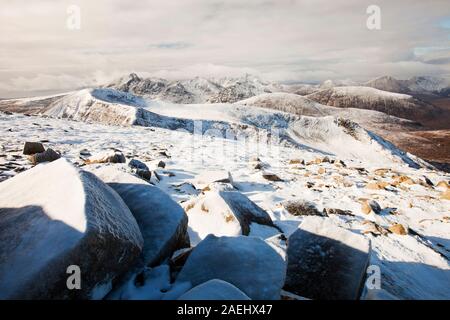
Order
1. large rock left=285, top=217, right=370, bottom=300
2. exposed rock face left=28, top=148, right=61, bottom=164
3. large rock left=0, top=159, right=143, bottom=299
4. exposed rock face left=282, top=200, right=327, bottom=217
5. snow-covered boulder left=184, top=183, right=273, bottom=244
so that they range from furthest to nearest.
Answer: exposed rock face left=28, top=148, right=61, bottom=164, exposed rock face left=282, top=200, right=327, bottom=217, snow-covered boulder left=184, top=183, right=273, bottom=244, large rock left=285, top=217, right=370, bottom=300, large rock left=0, top=159, right=143, bottom=299

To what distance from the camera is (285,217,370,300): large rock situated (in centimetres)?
381

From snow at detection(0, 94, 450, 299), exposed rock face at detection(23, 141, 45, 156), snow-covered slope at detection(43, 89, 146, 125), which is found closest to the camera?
snow at detection(0, 94, 450, 299)

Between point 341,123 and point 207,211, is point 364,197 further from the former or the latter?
point 341,123

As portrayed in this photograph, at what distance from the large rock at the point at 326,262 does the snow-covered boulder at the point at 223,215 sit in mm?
1186

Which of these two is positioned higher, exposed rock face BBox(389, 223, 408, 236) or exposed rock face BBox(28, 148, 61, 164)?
exposed rock face BBox(28, 148, 61, 164)

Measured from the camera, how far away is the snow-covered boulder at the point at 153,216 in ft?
13.2

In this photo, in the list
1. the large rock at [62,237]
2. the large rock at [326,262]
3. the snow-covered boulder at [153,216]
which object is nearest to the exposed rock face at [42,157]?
the snow-covered boulder at [153,216]

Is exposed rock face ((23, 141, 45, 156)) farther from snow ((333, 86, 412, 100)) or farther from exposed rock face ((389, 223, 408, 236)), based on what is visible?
snow ((333, 86, 412, 100))

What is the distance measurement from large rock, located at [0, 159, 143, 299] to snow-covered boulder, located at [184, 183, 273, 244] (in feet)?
5.90

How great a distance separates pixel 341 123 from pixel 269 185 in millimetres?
37976

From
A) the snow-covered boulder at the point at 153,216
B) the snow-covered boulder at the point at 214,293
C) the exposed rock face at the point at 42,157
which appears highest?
the exposed rock face at the point at 42,157

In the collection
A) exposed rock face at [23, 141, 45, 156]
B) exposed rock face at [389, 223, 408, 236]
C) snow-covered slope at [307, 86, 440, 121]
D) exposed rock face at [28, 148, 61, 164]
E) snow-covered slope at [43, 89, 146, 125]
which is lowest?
exposed rock face at [389, 223, 408, 236]

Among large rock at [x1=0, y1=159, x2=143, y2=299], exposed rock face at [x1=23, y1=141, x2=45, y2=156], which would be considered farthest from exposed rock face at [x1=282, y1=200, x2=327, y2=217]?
exposed rock face at [x1=23, y1=141, x2=45, y2=156]

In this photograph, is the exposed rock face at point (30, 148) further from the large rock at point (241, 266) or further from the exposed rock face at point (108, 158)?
the large rock at point (241, 266)
